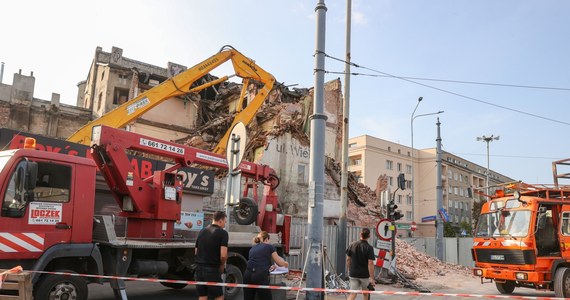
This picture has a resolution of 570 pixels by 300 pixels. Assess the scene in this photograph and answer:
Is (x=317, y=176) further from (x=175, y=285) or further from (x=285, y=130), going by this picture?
(x=285, y=130)

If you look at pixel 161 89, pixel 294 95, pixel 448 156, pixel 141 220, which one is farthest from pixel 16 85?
pixel 448 156

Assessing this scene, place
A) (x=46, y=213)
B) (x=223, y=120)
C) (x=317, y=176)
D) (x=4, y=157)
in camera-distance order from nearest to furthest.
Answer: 1. (x=4, y=157)
2. (x=46, y=213)
3. (x=317, y=176)
4. (x=223, y=120)

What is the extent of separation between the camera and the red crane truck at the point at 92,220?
696cm

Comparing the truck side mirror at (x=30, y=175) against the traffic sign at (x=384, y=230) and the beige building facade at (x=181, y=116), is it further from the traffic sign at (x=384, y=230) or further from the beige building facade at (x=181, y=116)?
the beige building facade at (x=181, y=116)

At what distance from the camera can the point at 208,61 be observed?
675 inches

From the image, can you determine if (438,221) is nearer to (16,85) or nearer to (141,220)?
(141,220)

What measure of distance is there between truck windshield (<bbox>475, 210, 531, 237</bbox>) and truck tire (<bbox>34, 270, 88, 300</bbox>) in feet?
36.3

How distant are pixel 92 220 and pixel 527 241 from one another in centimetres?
1079

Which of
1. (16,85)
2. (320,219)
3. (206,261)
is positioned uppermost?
(16,85)

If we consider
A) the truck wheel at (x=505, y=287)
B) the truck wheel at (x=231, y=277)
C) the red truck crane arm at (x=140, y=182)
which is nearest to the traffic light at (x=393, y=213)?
the truck wheel at (x=505, y=287)

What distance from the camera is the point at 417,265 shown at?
718 inches

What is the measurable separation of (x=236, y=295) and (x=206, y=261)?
3.77 m

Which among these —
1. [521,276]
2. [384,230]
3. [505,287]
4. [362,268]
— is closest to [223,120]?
[384,230]

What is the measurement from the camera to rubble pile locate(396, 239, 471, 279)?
56.0 feet
